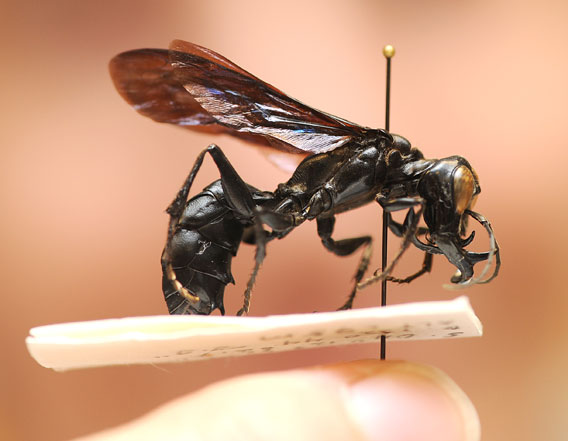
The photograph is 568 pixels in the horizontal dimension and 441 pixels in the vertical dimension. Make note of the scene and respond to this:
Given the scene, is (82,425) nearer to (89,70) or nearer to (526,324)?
(89,70)

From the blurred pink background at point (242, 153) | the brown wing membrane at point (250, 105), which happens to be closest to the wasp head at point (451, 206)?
the brown wing membrane at point (250, 105)

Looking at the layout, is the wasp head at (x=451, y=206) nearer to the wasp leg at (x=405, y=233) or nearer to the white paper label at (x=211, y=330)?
the wasp leg at (x=405, y=233)

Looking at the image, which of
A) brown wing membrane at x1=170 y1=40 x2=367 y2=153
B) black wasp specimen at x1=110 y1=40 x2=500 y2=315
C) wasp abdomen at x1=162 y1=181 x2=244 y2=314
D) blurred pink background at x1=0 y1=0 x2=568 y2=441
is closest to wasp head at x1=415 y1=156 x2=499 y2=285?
black wasp specimen at x1=110 y1=40 x2=500 y2=315

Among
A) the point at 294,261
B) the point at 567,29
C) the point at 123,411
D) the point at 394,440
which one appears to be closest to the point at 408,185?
the point at 394,440

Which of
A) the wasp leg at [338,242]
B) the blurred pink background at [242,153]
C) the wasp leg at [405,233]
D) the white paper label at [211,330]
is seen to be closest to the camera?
the white paper label at [211,330]

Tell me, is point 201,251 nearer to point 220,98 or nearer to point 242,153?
point 220,98

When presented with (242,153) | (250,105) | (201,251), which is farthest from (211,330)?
Result: (242,153)
